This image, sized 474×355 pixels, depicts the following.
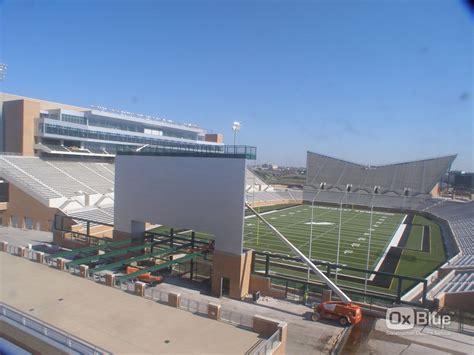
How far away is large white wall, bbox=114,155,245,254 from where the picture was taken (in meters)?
16.5

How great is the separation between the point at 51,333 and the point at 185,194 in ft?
34.1

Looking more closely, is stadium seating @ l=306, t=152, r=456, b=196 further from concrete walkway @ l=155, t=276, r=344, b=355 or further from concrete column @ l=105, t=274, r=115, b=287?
concrete column @ l=105, t=274, r=115, b=287

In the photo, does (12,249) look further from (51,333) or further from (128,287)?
(51,333)

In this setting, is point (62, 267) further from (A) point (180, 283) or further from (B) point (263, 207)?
(B) point (263, 207)

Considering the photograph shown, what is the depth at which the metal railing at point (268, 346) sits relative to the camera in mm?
8039

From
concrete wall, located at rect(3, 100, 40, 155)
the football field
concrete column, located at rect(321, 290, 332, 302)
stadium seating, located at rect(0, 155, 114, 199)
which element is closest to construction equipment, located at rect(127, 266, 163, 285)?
concrete column, located at rect(321, 290, 332, 302)

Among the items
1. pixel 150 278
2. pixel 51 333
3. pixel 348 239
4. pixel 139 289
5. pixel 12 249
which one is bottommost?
pixel 348 239

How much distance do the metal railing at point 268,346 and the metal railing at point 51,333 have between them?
3248 mm

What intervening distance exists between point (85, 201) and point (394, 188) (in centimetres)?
5693

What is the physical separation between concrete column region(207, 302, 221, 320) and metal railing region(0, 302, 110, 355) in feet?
11.2

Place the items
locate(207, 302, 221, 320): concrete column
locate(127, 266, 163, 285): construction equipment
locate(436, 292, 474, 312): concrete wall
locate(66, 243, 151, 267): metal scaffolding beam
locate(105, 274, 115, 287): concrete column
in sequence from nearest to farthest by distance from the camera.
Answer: locate(207, 302, 221, 320): concrete column → locate(105, 274, 115, 287): concrete column → locate(66, 243, 151, 267): metal scaffolding beam → locate(436, 292, 474, 312): concrete wall → locate(127, 266, 163, 285): construction equipment

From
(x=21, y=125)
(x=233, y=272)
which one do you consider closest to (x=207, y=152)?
(x=233, y=272)

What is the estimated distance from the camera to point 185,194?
1792cm

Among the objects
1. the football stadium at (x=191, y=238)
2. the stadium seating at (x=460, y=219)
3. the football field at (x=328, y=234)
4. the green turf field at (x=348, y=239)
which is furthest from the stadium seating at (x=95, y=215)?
the stadium seating at (x=460, y=219)
